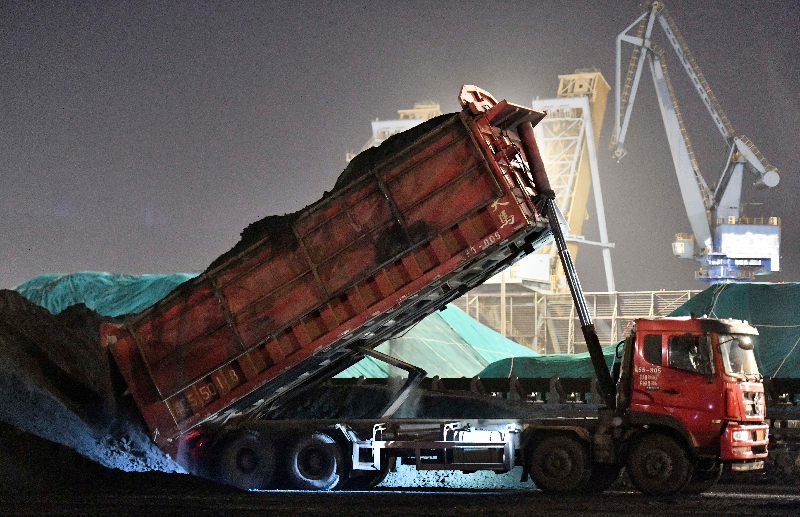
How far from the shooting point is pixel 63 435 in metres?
13.3

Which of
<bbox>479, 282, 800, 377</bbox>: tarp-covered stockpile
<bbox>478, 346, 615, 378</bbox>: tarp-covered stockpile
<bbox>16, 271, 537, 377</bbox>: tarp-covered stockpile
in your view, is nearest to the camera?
<bbox>479, 282, 800, 377</bbox>: tarp-covered stockpile

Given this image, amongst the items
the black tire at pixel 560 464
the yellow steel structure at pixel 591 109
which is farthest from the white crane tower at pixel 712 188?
the black tire at pixel 560 464

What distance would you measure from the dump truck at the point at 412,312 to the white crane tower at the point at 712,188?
4939 centimetres

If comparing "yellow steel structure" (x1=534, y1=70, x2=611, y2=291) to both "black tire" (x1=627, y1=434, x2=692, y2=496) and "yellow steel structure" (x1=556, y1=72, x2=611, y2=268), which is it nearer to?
"yellow steel structure" (x1=556, y1=72, x2=611, y2=268)

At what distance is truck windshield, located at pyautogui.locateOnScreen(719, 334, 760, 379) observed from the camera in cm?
1105

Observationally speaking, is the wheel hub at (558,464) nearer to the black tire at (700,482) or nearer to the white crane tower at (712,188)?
the black tire at (700,482)

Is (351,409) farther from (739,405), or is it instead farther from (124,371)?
(739,405)

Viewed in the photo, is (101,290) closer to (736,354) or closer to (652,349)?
(652,349)

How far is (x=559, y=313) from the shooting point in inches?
2037

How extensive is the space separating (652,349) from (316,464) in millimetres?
5752

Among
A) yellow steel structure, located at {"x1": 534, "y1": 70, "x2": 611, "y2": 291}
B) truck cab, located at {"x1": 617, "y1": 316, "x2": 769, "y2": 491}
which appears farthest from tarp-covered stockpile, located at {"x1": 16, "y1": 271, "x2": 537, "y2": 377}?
yellow steel structure, located at {"x1": 534, "y1": 70, "x2": 611, "y2": 291}

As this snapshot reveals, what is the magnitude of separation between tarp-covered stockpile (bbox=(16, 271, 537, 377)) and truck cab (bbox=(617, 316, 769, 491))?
51.4ft

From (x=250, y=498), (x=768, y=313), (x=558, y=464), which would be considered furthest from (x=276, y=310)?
(x=768, y=313)

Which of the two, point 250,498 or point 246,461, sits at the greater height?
point 246,461
